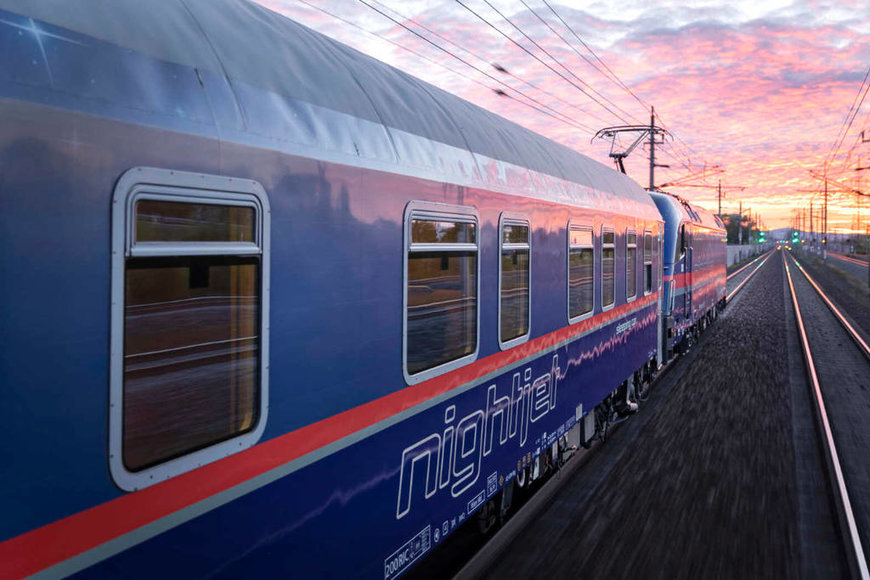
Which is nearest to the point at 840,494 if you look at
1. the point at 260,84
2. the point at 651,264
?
the point at 651,264

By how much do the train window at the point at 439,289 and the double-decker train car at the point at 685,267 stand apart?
10.00 meters

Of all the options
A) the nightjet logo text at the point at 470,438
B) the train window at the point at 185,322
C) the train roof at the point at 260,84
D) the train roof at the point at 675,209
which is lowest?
the nightjet logo text at the point at 470,438

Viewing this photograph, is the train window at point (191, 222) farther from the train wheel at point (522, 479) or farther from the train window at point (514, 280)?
the train wheel at point (522, 479)

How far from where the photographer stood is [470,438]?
4.79 m

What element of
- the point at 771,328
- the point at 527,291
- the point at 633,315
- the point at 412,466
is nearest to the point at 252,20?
the point at 412,466

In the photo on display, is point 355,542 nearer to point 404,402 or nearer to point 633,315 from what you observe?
point 404,402

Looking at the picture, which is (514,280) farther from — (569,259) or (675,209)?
(675,209)

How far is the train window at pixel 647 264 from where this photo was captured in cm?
1068

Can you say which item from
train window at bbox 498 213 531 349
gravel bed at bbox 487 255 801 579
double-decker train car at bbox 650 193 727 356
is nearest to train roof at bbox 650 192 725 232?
double-decker train car at bbox 650 193 727 356

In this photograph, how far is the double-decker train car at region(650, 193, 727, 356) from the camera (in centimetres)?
1405

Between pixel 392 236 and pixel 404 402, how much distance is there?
3.32 feet

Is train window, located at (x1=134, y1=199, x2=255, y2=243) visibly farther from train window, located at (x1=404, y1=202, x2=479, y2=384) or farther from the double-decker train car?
the double-decker train car

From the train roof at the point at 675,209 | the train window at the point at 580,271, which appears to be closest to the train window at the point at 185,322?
the train window at the point at 580,271

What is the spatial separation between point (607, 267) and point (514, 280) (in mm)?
3173
